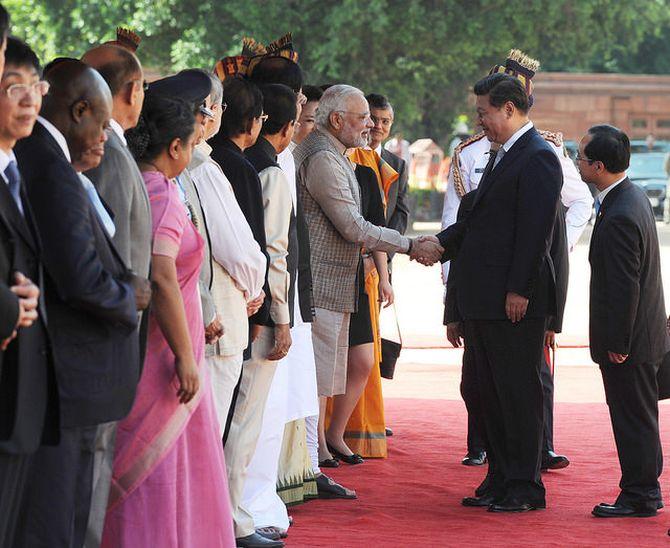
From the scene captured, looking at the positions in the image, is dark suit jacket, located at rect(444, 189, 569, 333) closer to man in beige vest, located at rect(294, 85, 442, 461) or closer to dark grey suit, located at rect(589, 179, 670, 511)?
man in beige vest, located at rect(294, 85, 442, 461)

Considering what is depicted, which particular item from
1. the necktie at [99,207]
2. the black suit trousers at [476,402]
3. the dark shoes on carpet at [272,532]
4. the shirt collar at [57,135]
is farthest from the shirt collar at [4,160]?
the black suit trousers at [476,402]

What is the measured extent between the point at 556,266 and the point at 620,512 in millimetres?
1527

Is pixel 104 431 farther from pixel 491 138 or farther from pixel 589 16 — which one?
Answer: pixel 589 16

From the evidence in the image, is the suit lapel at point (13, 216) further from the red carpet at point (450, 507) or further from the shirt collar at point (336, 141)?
the shirt collar at point (336, 141)

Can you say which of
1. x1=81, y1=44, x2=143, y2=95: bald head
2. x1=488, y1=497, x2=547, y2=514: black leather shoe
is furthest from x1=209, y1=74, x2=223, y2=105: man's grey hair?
x1=488, y1=497, x2=547, y2=514: black leather shoe

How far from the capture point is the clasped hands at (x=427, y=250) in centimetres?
752

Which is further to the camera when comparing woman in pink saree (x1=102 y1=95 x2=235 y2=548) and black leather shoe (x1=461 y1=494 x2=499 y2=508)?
black leather shoe (x1=461 y1=494 x2=499 y2=508)

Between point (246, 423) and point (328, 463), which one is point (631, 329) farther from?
point (328, 463)

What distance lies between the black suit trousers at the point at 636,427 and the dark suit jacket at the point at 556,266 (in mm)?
570

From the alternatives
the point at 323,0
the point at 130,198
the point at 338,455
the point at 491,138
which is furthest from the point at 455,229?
the point at 323,0

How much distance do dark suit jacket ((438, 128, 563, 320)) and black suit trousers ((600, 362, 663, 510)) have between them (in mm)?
467

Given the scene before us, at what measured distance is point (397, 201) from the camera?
379 inches

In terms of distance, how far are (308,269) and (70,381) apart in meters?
2.86

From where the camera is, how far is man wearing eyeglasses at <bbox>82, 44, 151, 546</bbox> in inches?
177
